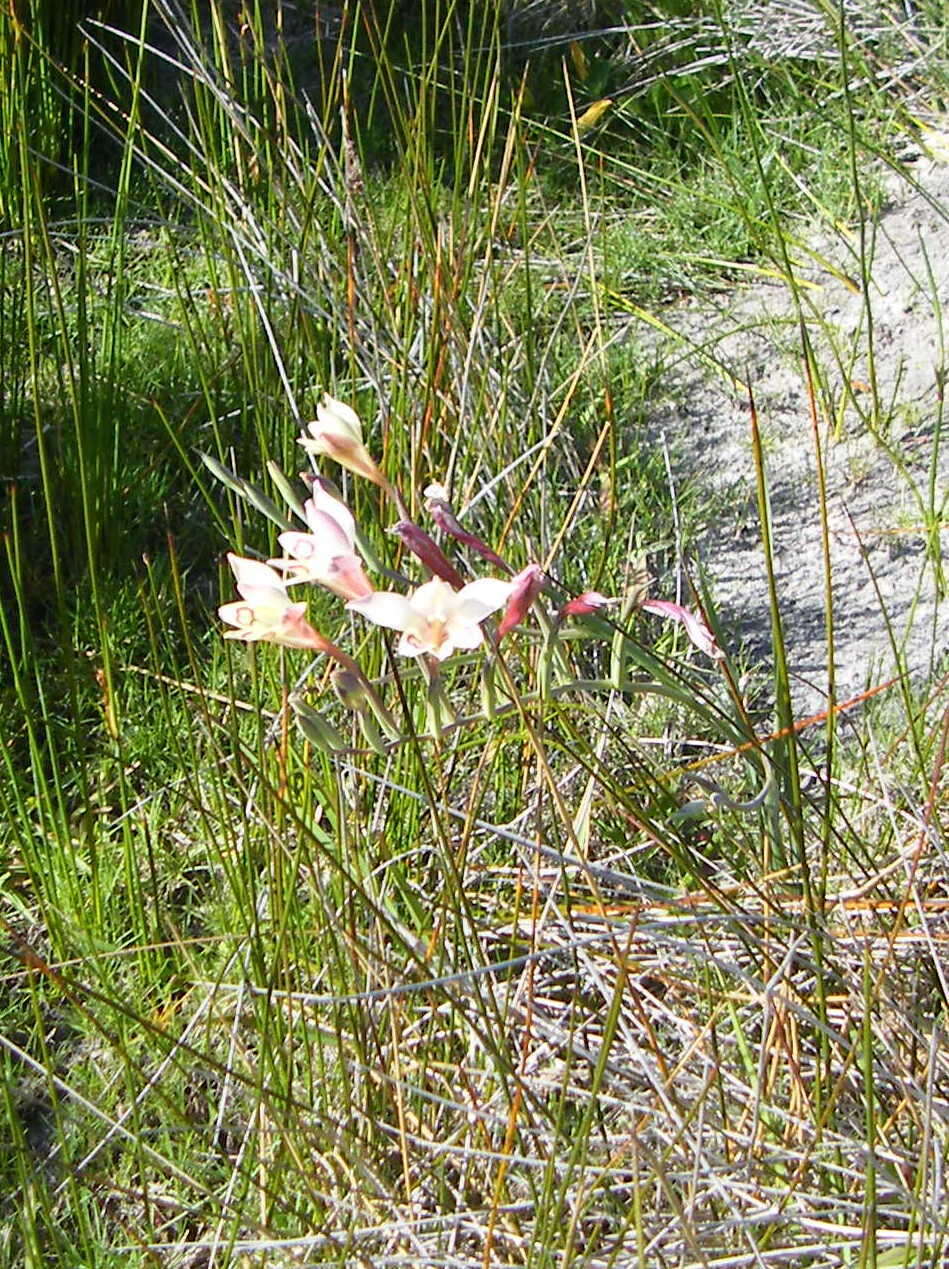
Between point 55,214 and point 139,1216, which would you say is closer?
point 139,1216

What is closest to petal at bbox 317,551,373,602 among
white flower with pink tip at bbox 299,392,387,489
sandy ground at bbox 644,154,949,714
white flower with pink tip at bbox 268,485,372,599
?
white flower with pink tip at bbox 268,485,372,599

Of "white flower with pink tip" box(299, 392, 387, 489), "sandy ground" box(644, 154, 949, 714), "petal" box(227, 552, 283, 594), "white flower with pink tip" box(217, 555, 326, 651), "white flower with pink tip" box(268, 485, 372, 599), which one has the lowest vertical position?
"sandy ground" box(644, 154, 949, 714)

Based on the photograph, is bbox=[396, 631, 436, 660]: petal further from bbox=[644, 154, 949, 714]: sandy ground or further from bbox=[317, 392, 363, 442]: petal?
bbox=[644, 154, 949, 714]: sandy ground

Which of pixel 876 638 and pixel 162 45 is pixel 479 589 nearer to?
pixel 876 638

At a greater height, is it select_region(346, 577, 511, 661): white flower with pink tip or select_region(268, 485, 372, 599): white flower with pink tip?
select_region(268, 485, 372, 599): white flower with pink tip

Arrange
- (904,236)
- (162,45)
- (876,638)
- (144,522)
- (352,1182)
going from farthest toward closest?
(162,45) < (904,236) < (144,522) < (876,638) < (352,1182)

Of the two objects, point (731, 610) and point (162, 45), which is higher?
point (162, 45)

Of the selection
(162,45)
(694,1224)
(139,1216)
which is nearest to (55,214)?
(162,45)

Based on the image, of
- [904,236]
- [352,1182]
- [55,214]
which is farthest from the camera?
[55,214]
